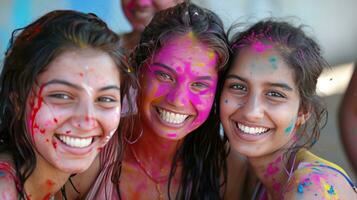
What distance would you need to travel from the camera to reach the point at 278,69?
7.69ft

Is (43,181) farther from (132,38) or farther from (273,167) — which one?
(132,38)

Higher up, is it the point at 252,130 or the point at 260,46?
the point at 260,46

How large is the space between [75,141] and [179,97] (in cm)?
54

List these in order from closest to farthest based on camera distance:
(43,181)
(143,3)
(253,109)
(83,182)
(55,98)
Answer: (55,98) < (43,181) < (253,109) < (83,182) < (143,3)

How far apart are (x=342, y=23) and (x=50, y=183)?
→ 10.1 feet

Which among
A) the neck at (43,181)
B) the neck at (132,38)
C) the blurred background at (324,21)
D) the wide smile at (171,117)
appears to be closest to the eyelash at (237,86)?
the wide smile at (171,117)

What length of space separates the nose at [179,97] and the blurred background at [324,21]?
1.97 m

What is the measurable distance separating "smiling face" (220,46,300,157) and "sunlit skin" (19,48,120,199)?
56 centimetres

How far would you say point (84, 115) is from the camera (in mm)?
1945

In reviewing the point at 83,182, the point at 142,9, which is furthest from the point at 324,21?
the point at 83,182

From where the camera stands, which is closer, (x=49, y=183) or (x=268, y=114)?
(x=49, y=183)

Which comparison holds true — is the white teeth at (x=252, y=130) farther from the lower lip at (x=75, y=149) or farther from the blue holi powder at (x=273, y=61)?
the lower lip at (x=75, y=149)

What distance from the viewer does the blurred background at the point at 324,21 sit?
14.2ft

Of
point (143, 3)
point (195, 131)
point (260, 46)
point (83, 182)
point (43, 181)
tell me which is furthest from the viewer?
point (143, 3)
